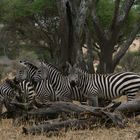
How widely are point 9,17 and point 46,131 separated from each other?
1799cm

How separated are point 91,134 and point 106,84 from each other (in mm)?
3405

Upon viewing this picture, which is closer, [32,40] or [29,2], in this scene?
[29,2]

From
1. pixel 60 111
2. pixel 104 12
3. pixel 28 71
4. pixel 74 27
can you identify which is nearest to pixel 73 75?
pixel 28 71

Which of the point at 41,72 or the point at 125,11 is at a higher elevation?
the point at 125,11

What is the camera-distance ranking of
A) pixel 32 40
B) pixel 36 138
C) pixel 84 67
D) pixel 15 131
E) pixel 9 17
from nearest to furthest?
pixel 36 138, pixel 15 131, pixel 84 67, pixel 9 17, pixel 32 40

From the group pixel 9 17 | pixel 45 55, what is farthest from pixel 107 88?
pixel 45 55

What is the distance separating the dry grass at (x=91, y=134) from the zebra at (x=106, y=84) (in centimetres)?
253

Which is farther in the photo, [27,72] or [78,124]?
[27,72]

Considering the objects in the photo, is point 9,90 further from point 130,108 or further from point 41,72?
point 130,108

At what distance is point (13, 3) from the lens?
2536 centimetres

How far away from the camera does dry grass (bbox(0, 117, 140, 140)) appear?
7535 mm

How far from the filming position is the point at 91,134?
784 cm

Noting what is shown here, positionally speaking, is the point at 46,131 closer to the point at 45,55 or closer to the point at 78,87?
the point at 78,87

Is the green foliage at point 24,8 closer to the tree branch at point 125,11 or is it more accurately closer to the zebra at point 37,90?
the tree branch at point 125,11
